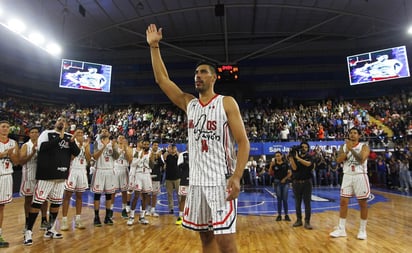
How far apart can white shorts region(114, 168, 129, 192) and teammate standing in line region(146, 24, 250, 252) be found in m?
5.02

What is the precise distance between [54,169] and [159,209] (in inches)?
168

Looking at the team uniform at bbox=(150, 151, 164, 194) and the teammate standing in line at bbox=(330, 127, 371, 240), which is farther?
the team uniform at bbox=(150, 151, 164, 194)

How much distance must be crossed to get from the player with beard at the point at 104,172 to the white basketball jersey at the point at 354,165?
5.08 m

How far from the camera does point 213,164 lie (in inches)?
86.6

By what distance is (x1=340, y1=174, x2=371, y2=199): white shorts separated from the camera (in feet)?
16.9

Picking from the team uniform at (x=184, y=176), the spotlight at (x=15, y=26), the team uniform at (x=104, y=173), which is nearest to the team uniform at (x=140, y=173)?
the team uniform at (x=104, y=173)

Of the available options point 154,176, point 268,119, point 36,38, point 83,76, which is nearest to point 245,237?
point 154,176

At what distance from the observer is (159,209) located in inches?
340

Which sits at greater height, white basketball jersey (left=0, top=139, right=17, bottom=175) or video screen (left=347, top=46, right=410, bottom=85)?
video screen (left=347, top=46, right=410, bottom=85)

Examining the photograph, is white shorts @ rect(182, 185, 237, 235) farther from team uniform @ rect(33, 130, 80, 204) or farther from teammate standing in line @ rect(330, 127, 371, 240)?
teammate standing in line @ rect(330, 127, 371, 240)

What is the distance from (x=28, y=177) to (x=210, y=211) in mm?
4914

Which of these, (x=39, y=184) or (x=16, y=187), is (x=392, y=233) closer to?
(x=39, y=184)

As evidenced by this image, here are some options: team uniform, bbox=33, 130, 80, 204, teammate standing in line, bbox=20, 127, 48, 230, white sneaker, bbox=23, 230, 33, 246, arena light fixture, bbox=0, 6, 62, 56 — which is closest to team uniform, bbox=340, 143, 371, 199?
team uniform, bbox=33, 130, 80, 204

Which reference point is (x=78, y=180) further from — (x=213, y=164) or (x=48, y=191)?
(x=213, y=164)
